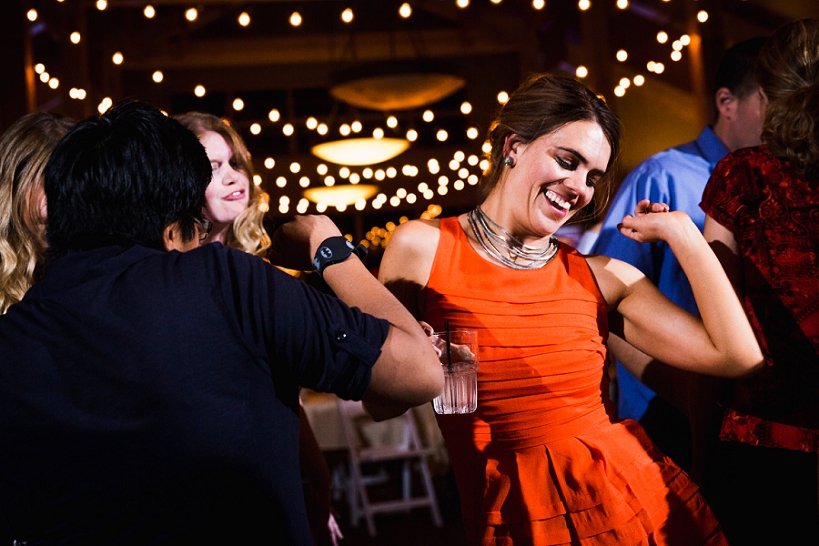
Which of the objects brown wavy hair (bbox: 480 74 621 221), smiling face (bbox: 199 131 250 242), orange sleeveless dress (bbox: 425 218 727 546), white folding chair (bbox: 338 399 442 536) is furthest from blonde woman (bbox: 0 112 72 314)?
white folding chair (bbox: 338 399 442 536)

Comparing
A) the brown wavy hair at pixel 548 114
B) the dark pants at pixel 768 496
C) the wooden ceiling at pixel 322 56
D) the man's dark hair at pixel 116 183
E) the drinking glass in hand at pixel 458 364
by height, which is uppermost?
the wooden ceiling at pixel 322 56

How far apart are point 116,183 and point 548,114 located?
3.22 feet

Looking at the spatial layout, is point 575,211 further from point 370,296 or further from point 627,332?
point 370,296

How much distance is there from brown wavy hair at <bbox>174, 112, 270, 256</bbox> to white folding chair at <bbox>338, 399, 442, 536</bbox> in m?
3.10

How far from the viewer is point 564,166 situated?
1689mm

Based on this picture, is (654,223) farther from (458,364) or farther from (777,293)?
(458,364)

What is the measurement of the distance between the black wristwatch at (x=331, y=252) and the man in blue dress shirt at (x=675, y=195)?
1.08 metres

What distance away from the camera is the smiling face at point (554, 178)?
169 centimetres

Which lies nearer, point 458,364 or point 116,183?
point 116,183

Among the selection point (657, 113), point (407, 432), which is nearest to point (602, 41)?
point (657, 113)

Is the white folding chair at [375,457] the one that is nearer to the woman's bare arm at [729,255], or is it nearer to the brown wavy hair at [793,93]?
the woman's bare arm at [729,255]

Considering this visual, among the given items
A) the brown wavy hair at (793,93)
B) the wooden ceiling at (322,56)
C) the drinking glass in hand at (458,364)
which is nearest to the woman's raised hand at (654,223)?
the brown wavy hair at (793,93)

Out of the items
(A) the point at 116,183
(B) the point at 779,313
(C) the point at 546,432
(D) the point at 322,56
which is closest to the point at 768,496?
(B) the point at 779,313

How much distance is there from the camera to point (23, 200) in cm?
156
